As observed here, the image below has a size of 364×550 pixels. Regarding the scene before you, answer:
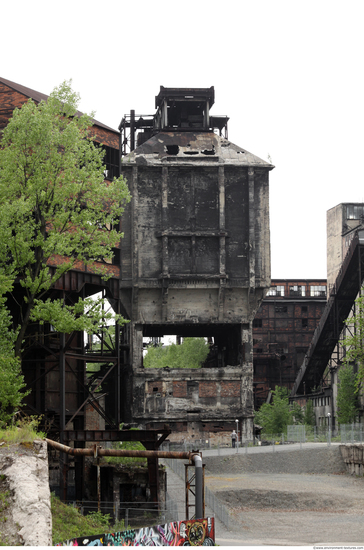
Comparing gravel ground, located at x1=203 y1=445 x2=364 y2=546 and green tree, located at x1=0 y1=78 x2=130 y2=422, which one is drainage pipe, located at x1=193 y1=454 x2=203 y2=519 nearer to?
gravel ground, located at x1=203 y1=445 x2=364 y2=546

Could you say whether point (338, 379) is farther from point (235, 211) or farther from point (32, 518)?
point (32, 518)

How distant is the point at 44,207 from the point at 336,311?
35118mm

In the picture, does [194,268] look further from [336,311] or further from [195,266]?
[336,311]

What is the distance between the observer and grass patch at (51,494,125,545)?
52.2 feet

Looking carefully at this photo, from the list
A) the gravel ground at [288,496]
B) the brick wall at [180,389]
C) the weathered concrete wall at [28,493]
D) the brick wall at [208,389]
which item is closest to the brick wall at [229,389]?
the brick wall at [208,389]

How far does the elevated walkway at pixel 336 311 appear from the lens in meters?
51.4

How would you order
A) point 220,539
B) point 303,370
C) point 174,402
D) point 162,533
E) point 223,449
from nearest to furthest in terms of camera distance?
point 162,533, point 220,539, point 223,449, point 174,402, point 303,370

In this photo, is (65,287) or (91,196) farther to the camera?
(65,287)

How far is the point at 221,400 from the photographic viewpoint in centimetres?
4622

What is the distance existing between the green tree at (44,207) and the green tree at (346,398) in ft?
106

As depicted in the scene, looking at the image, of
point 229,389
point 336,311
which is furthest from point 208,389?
point 336,311

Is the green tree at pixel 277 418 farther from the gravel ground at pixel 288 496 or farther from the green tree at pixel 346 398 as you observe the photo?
the gravel ground at pixel 288 496

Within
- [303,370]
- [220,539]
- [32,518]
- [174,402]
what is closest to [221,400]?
[174,402]

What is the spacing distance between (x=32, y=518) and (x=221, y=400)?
33.6 metres
